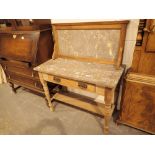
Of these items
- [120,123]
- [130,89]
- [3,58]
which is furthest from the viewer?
[3,58]

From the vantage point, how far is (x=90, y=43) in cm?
154

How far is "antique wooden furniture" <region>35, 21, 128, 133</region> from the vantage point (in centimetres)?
125

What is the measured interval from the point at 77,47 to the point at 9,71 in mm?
1277

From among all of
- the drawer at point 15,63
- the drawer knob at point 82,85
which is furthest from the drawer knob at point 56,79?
the drawer at point 15,63

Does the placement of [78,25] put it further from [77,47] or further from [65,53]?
[65,53]

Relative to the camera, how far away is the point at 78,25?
4.97 feet

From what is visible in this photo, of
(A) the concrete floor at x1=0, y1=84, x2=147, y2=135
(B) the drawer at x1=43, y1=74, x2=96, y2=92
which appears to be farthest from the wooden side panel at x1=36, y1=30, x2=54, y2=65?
(A) the concrete floor at x1=0, y1=84, x2=147, y2=135

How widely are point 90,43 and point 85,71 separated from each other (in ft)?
1.29

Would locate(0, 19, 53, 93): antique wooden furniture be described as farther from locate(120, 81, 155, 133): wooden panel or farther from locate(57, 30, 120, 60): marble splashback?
locate(120, 81, 155, 133): wooden panel

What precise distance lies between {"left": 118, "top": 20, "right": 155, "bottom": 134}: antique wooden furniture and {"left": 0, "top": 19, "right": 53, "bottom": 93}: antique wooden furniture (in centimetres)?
116

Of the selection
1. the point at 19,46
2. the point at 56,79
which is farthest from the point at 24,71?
the point at 56,79

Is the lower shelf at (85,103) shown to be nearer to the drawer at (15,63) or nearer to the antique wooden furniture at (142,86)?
the antique wooden furniture at (142,86)

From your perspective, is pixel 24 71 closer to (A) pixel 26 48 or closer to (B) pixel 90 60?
(A) pixel 26 48
